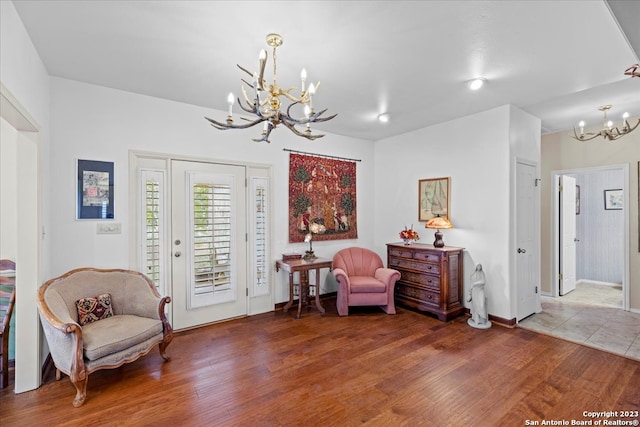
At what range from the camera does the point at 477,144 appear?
3.97 metres

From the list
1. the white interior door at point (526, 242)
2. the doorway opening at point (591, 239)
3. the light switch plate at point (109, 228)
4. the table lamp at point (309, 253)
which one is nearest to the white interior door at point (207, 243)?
the light switch plate at point (109, 228)

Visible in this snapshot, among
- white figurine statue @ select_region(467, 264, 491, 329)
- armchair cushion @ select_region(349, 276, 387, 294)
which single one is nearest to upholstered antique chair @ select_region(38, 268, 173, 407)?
armchair cushion @ select_region(349, 276, 387, 294)

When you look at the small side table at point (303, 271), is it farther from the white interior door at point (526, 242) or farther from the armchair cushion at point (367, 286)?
the white interior door at point (526, 242)

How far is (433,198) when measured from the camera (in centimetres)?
451

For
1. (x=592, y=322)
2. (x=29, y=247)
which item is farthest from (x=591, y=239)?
(x=29, y=247)

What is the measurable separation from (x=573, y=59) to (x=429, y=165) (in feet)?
7.11

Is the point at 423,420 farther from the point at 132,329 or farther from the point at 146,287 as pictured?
the point at 146,287

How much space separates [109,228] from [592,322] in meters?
5.81

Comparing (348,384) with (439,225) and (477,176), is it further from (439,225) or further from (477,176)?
(477,176)

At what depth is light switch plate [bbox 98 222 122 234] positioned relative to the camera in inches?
122

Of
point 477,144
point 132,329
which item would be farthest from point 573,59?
point 132,329

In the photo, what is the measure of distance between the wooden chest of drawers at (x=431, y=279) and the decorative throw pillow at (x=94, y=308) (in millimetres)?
3610

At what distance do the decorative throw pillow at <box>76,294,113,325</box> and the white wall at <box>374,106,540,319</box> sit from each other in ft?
13.4

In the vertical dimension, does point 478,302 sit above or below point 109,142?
below
